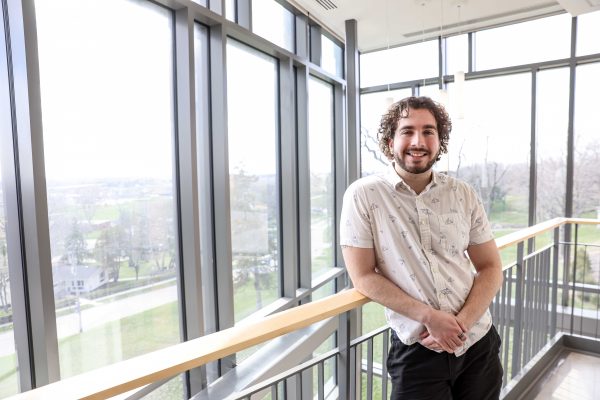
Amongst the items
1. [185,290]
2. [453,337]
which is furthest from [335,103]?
[453,337]

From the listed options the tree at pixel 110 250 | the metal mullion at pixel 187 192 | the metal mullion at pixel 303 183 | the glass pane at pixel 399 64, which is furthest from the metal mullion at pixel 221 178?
the glass pane at pixel 399 64

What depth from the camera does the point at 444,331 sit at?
45.9 inches

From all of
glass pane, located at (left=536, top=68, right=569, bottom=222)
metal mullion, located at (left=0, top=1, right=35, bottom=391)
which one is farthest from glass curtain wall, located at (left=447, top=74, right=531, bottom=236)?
metal mullion, located at (left=0, top=1, right=35, bottom=391)

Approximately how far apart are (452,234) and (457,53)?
461 cm

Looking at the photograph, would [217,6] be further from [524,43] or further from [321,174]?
[524,43]

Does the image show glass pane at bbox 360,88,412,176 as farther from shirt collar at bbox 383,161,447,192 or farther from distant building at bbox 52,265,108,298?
shirt collar at bbox 383,161,447,192

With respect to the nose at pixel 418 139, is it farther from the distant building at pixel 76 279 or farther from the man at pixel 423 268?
the distant building at pixel 76 279

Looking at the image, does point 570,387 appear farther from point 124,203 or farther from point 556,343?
point 124,203

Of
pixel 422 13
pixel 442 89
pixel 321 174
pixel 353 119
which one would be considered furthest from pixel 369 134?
pixel 442 89

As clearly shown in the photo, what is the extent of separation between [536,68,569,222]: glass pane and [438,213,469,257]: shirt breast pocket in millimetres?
4173

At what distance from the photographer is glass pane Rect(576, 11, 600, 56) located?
4.34m

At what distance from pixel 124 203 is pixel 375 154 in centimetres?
392

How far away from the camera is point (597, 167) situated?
4469 mm

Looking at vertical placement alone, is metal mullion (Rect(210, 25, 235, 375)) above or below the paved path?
above
